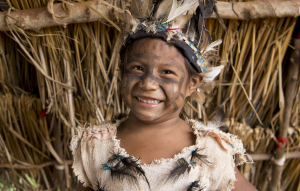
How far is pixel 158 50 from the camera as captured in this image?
93 centimetres

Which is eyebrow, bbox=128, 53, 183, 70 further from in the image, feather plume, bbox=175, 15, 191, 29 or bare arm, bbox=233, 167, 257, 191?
bare arm, bbox=233, 167, 257, 191

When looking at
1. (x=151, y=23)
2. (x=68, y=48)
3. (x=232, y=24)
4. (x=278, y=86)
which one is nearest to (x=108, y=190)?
(x=151, y=23)

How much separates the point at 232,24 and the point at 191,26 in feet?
1.69

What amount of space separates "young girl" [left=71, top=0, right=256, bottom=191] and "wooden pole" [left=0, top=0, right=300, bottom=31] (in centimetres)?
37

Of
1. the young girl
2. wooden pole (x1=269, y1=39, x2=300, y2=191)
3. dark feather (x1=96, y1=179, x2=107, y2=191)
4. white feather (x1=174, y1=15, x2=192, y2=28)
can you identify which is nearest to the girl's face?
the young girl

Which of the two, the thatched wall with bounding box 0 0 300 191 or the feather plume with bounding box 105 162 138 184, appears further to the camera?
the thatched wall with bounding box 0 0 300 191

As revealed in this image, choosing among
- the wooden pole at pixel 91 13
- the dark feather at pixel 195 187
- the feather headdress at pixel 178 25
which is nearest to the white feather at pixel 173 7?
the feather headdress at pixel 178 25

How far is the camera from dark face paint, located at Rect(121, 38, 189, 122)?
3.03 feet

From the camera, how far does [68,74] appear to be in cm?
151

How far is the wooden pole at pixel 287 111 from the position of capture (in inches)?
Answer: 57.7

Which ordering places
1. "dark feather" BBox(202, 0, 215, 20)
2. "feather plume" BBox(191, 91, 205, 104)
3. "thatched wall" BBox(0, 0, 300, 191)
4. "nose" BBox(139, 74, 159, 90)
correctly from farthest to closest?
"thatched wall" BBox(0, 0, 300, 191) → "feather plume" BBox(191, 91, 205, 104) → "dark feather" BBox(202, 0, 215, 20) → "nose" BBox(139, 74, 159, 90)

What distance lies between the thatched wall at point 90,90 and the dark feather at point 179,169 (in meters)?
0.51

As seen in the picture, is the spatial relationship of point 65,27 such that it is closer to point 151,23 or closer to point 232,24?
point 151,23

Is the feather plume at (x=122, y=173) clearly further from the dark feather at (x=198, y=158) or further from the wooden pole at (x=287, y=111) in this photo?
the wooden pole at (x=287, y=111)
